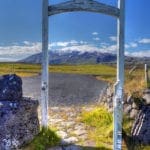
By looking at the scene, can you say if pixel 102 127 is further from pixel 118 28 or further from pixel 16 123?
pixel 118 28

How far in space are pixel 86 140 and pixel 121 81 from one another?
6.76 feet

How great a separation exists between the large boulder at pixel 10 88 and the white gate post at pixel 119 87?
8.72 ft

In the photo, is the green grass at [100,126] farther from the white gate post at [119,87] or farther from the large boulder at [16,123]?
the large boulder at [16,123]

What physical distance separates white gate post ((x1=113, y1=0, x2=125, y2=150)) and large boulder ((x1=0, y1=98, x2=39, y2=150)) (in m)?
2.26

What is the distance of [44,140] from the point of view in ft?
32.5

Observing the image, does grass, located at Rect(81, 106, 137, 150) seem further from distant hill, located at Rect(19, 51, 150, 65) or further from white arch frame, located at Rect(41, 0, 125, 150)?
distant hill, located at Rect(19, 51, 150, 65)

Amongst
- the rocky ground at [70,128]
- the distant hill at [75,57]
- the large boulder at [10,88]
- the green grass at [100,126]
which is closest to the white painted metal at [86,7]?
the distant hill at [75,57]

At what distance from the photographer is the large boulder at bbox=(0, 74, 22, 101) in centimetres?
977

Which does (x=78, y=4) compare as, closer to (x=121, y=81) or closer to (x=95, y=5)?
(x=95, y=5)

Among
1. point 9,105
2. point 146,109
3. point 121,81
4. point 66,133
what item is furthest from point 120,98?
point 9,105

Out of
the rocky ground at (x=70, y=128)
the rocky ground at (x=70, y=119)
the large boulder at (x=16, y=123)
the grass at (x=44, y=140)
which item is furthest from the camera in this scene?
the rocky ground at (x=70, y=119)

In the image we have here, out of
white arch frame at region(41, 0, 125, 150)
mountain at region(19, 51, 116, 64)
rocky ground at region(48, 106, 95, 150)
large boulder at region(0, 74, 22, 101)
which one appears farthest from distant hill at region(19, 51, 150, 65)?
rocky ground at region(48, 106, 95, 150)


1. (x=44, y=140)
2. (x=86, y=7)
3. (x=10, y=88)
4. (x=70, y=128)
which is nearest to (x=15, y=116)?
(x=10, y=88)

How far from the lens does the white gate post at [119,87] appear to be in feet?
31.6
